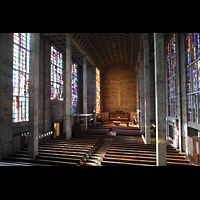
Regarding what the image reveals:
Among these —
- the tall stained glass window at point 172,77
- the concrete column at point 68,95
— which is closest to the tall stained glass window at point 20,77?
the concrete column at point 68,95

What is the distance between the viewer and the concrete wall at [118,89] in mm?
31297

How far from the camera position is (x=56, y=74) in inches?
675

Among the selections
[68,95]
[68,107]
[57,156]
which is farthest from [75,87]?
[57,156]

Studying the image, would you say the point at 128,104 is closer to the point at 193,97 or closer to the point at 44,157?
the point at 193,97

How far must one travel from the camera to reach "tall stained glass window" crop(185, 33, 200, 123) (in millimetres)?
9516

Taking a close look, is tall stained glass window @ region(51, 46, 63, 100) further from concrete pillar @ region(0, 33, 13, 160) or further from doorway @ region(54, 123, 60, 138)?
concrete pillar @ region(0, 33, 13, 160)

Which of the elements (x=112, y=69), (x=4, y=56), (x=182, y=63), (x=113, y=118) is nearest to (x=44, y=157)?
(x=4, y=56)

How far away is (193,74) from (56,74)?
1422 centimetres

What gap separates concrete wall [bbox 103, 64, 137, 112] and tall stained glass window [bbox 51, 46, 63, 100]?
50.4 ft

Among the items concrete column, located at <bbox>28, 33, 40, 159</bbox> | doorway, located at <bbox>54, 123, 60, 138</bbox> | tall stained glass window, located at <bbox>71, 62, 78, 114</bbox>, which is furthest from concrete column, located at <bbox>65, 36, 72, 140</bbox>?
tall stained glass window, located at <bbox>71, 62, 78, 114</bbox>

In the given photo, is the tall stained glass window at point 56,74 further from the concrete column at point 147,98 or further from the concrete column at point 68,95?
the concrete column at point 147,98

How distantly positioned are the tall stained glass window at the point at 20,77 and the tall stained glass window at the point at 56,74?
4.28m

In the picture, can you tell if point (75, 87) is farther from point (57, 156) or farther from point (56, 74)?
point (57, 156)

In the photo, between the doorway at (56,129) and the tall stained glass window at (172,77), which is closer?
the tall stained glass window at (172,77)
